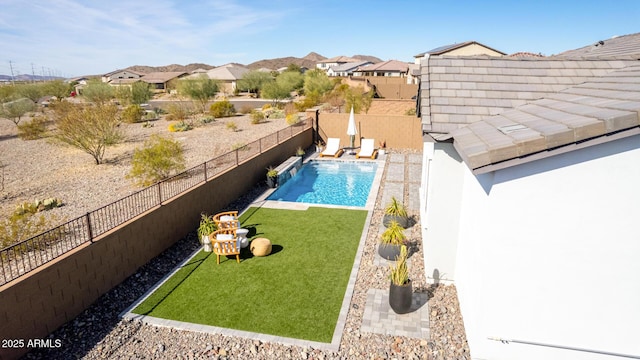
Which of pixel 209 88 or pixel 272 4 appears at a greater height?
pixel 272 4

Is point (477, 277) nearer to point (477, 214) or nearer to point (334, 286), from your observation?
point (477, 214)

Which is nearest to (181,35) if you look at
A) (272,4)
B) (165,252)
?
(272,4)

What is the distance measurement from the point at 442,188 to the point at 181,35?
141 feet

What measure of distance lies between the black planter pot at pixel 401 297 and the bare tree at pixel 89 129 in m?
18.7

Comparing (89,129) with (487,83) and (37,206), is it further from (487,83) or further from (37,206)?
(487,83)

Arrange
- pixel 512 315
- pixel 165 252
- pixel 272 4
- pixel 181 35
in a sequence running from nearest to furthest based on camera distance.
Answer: pixel 512 315 < pixel 165 252 < pixel 272 4 < pixel 181 35

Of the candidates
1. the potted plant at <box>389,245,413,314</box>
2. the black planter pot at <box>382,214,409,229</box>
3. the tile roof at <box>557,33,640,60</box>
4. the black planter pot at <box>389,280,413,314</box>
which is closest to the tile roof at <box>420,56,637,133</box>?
the tile roof at <box>557,33,640,60</box>

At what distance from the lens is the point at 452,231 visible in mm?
8789

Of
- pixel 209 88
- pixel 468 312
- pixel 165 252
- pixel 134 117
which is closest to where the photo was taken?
pixel 468 312

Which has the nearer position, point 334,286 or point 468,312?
point 468,312

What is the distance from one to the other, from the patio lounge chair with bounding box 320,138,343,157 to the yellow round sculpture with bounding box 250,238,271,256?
527 inches

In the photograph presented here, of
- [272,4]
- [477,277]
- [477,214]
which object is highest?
[272,4]

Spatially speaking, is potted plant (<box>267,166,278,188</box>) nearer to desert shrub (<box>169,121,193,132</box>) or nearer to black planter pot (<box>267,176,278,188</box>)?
black planter pot (<box>267,176,278,188</box>)

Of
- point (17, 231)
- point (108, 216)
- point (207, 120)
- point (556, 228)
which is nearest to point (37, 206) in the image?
point (17, 231)
